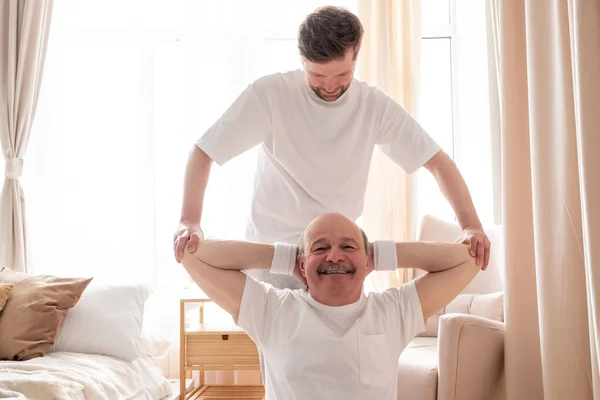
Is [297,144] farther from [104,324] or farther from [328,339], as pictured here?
[104,324]

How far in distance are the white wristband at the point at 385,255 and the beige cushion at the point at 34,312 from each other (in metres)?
2.03

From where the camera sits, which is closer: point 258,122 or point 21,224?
point 258,122

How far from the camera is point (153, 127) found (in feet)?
15.4

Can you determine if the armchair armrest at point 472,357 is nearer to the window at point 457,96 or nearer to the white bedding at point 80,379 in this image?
the white bedding at point 80,379

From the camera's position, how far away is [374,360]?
5.75 feet

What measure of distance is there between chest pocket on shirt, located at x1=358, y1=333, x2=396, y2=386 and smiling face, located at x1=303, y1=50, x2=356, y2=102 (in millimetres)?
619

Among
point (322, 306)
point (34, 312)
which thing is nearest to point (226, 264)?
point (322, 306)

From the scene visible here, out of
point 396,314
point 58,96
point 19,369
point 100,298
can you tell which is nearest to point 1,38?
point 58,96

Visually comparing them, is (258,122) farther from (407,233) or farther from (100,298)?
(407,233)

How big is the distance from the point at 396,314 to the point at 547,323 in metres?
0.56

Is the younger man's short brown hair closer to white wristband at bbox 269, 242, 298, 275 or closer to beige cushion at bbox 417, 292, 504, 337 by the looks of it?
white wristband at bbox 269, 242, 298, 275

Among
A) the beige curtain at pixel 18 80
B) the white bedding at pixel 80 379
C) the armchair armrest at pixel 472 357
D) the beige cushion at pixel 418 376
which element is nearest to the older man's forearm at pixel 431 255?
the armchair armrest at pixel 472 357

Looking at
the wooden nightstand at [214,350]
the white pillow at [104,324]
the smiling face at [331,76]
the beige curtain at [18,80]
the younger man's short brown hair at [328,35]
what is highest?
the beige curtain at [18,80]

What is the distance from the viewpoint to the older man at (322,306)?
5.72ft
